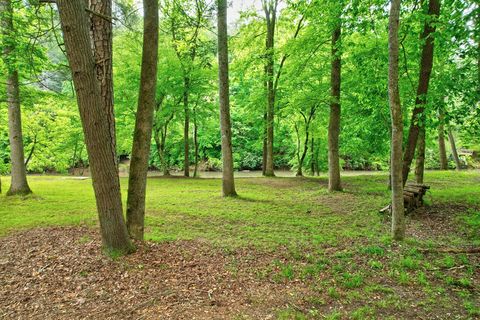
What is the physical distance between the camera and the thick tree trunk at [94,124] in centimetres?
357

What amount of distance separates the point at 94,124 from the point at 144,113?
0.91 metres

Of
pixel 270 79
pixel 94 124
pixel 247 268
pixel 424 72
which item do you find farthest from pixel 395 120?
pixel 270 79

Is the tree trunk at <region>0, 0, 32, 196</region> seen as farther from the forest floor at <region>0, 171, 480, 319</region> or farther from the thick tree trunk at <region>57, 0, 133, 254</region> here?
the thick tree trunk at <region>57, 0, 133, 254</region>

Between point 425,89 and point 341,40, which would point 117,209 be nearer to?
point 341,40

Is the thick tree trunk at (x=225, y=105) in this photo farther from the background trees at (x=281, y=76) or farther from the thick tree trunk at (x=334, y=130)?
the thick tree trunk at (x=334, y=130)

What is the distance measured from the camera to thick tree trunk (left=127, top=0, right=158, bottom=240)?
14.9 ft

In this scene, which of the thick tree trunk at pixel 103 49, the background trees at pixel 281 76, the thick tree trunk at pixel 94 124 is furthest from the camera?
the background trees at pixel 281 76

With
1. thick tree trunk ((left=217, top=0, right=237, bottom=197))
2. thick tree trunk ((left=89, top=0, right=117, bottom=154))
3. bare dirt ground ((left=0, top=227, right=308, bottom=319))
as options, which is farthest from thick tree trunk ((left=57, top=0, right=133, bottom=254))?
thick tree trunk ((left=217, top=0, right=237, bottom=197))

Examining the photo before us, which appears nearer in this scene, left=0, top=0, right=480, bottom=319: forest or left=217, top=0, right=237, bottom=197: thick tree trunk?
left=0, top=0, right=480, bottom=319: forest

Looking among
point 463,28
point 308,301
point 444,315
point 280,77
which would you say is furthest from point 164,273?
point 280,77

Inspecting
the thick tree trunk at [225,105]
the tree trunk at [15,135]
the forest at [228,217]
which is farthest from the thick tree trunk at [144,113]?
the tree trunk at [15,135]

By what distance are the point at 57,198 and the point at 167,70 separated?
859cm

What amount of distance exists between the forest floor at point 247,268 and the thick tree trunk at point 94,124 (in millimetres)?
433

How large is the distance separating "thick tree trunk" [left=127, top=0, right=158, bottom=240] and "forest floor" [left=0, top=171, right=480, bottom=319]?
0.71 meters
